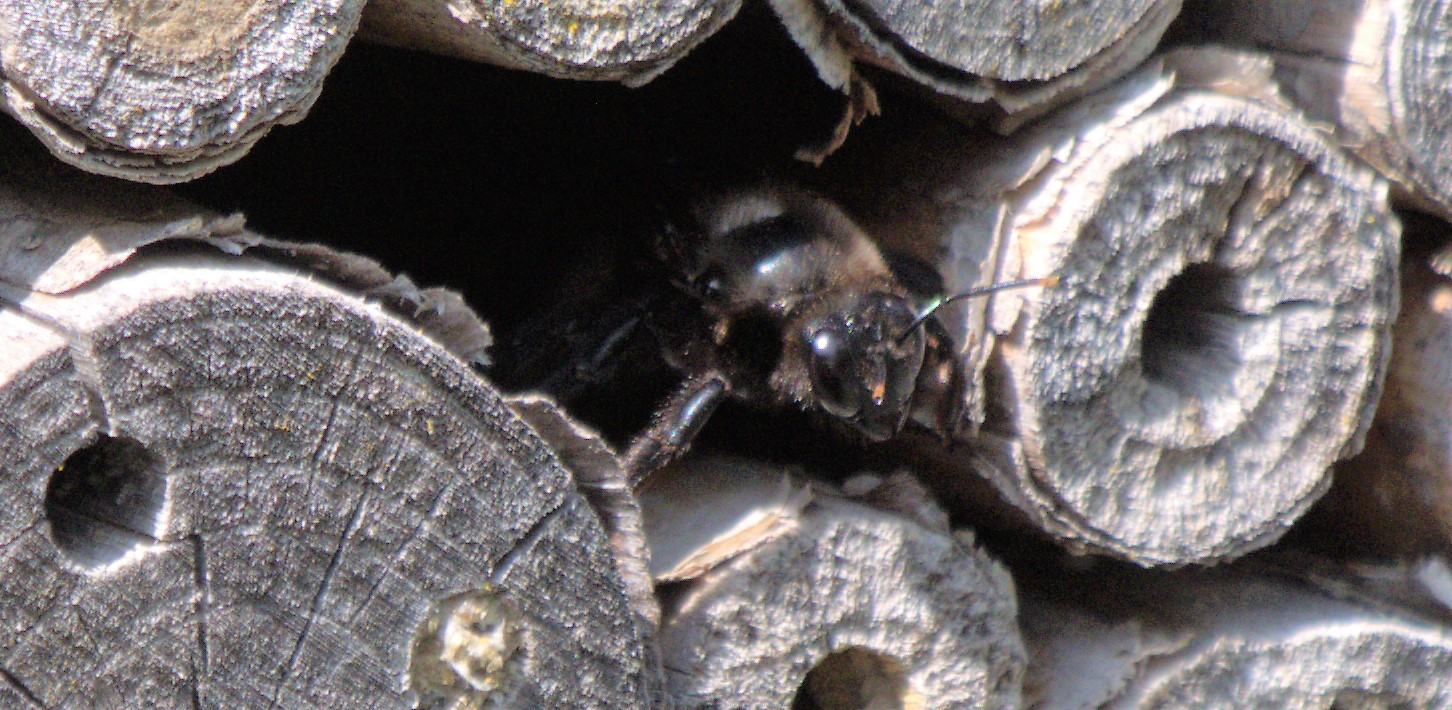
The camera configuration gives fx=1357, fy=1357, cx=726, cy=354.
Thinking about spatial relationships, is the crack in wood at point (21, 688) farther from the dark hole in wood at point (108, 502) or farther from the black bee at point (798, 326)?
the black bee at point (798, 326)

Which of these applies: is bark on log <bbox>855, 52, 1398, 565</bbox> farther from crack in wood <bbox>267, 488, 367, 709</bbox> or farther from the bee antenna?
crack in wood <bbox>267, 488, 367, 709</bbox>

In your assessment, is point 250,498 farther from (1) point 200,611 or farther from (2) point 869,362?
(2) point 869,362

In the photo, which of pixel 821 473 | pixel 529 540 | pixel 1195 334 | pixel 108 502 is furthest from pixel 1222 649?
pixel 108 502

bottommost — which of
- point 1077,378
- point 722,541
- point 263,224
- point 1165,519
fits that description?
point 263,224

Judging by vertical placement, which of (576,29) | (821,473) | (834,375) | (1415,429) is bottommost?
(821,473)

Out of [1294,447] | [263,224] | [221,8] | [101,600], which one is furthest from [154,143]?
[1294,447]

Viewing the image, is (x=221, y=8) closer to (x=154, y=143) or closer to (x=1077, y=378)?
(x=154, y=143)
